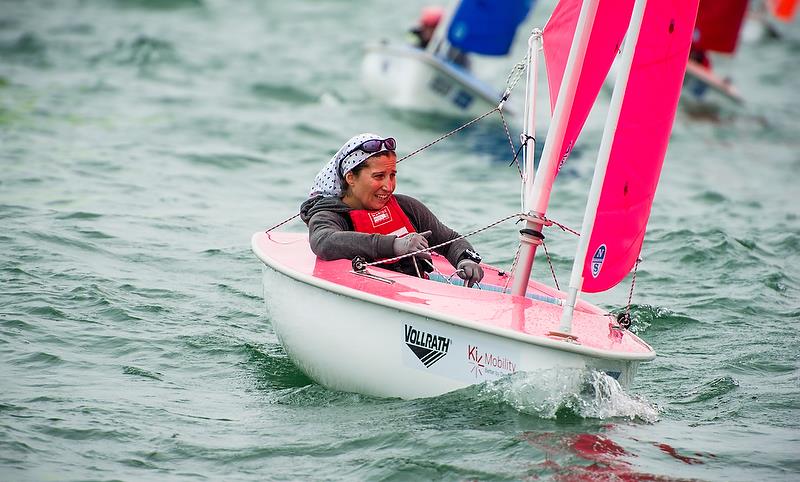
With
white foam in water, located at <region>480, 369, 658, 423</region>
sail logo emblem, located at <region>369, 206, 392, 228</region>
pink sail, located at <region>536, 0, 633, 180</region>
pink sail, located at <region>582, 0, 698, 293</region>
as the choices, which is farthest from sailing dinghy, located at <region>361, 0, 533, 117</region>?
white foam in water, located at <region>480, 369, 658, 423</region>

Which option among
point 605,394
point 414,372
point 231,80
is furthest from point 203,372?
point 231,80

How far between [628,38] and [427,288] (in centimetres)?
125

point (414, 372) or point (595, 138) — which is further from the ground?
point (595, 138)

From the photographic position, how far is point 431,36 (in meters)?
13.5

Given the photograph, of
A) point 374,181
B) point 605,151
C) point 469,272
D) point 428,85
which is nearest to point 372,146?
point 374,181

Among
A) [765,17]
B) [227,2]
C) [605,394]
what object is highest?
[765,17]

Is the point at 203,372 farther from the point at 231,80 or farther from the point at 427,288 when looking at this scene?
the point at 231,80

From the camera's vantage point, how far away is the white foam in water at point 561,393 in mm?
4016

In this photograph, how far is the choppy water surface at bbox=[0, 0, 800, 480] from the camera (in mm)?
4000

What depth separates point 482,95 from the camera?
40.8 ft

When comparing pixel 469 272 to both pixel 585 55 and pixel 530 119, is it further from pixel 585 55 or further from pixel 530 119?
pixel 585 55

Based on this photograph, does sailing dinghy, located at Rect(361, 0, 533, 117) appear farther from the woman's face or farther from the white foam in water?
the white foam in water

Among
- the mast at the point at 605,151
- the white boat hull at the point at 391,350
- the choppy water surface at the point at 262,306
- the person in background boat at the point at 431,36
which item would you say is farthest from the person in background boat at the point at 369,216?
the person in background boat at the point at 431,36

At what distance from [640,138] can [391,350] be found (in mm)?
1253
